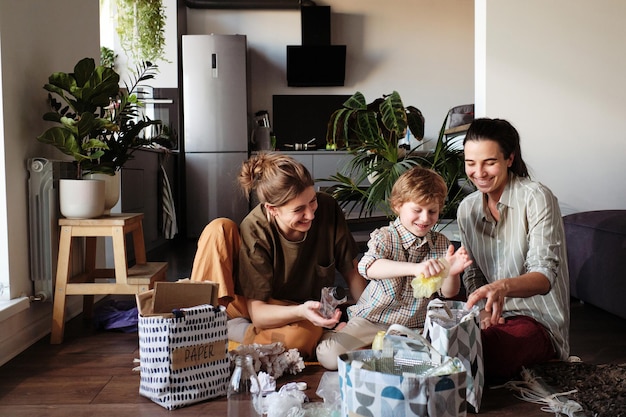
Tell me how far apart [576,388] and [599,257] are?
A: 1208mm

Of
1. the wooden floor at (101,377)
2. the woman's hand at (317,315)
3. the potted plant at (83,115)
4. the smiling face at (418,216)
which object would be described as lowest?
the wooden floor at (101,377)

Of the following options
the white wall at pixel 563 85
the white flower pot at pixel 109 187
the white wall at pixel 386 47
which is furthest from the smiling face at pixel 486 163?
the white wall at pixel 386 47

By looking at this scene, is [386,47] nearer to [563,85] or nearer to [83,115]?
[563,85]

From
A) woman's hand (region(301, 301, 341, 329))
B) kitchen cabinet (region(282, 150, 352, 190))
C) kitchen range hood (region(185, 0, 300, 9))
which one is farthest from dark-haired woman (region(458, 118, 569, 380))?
kitchen range hood (region(185, 0, 300, 9))

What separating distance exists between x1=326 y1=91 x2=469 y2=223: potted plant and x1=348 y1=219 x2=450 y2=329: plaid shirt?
2.67 ft

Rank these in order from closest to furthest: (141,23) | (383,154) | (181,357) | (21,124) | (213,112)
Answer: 1. (181,357)
2. (21,124)
3. (383,154)
4. (141,23)
5. (213,112)

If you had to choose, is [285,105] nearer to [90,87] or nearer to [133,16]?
[133,16]

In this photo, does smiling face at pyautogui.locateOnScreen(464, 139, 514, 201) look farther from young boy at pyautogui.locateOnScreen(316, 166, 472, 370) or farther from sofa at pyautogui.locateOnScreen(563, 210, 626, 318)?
sofa at pyautogui.locateOnScreen(563, 210, 626, 318)

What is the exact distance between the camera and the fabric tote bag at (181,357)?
1.82 meters

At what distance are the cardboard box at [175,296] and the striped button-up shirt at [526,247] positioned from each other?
99 cm

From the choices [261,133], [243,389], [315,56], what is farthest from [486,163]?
[315,56]

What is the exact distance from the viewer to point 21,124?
255 centimetres

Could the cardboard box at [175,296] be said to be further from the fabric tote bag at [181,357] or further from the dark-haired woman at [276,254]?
the dark-haired woman at [276,254]

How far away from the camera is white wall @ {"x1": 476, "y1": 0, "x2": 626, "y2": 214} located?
3.25 m
